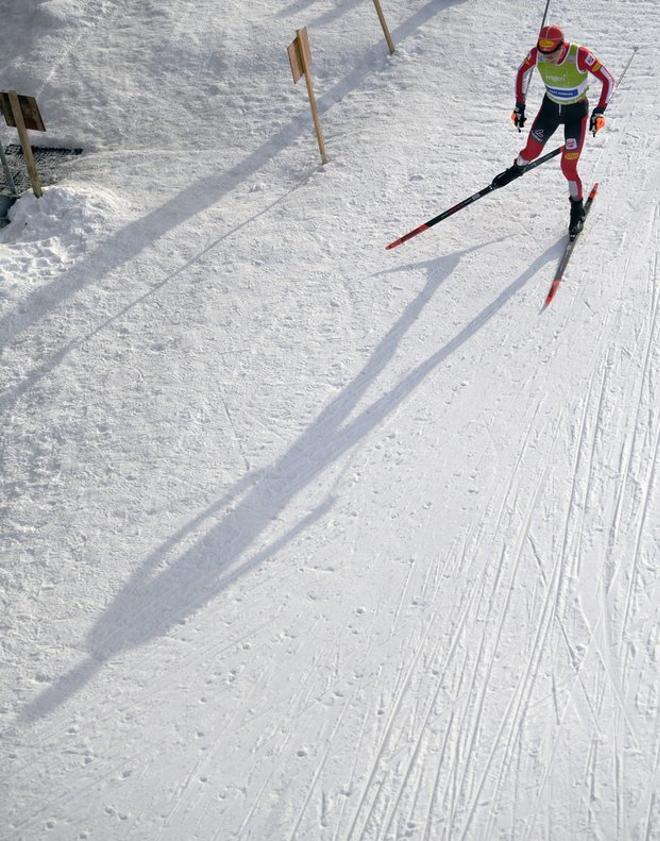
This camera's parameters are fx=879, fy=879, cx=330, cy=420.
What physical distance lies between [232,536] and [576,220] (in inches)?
165

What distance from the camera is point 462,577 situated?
5.79m

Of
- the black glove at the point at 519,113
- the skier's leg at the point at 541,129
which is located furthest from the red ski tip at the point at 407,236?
the black glove at the point at 519,113

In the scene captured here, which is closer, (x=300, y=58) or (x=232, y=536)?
(x=232, y=536)

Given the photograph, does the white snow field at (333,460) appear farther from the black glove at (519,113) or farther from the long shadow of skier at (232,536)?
the black glove at (519,113)

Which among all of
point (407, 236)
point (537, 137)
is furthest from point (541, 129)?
point (407, 236)

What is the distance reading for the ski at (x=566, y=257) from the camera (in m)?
7.46

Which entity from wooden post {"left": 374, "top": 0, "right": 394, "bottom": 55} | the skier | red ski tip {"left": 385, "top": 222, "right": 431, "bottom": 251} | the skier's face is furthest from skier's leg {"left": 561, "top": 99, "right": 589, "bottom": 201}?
wooden post {"left": 374, "top": 0, "right": 394, "bottom": 55}

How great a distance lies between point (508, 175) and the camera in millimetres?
7953

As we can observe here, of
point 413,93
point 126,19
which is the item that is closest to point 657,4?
point 413,93

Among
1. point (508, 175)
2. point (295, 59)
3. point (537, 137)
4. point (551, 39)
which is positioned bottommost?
point (508, 175)

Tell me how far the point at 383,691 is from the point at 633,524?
2.05 meters

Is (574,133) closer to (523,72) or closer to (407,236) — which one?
(523,72)

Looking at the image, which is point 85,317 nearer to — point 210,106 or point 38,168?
point 38,168


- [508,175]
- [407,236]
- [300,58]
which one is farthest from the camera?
[300,58]
